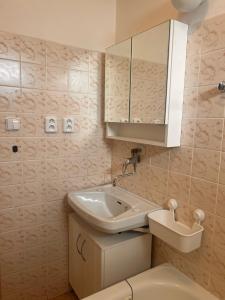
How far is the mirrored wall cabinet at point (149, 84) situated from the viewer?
124 centimetres

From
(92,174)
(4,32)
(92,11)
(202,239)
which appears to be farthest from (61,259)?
(92,11)

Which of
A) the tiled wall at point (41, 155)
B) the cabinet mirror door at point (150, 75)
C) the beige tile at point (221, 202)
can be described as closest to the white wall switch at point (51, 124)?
the tiled wall at point (41, 155)

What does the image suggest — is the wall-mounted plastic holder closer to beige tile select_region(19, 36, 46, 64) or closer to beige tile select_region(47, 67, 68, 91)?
beige tile select_region(47, 67, 68, 91)

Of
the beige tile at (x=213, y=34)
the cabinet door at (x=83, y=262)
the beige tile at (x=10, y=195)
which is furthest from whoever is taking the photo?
the beige tile at (x=10, y=195)

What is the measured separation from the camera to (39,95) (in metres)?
1.56

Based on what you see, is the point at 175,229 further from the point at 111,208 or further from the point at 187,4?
the point at 187,4

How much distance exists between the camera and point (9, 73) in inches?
56.7

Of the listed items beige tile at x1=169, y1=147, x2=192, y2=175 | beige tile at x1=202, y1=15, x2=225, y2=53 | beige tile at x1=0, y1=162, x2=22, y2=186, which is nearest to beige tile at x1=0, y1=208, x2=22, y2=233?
beige tile at x1=0, y1=162, x2=22, y2=186

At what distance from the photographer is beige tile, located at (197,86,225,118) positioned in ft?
3.64

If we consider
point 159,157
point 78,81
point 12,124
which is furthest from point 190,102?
point 12,124

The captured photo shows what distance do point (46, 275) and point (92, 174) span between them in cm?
90

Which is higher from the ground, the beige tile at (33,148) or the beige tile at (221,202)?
the beige tile at (33,148)

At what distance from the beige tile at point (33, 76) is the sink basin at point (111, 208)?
2.75 feet

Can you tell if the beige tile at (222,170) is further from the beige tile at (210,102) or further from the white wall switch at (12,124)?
the white wall switch at (12,124)
